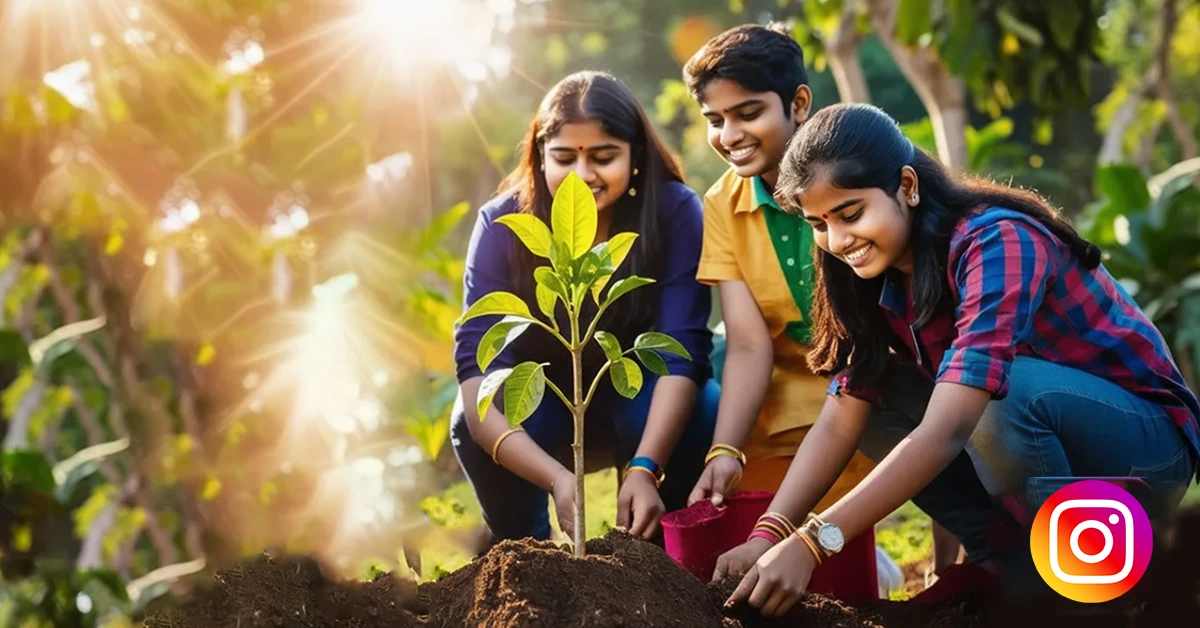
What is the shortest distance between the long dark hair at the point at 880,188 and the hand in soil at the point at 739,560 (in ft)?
1.25

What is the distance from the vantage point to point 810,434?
2.12 meters

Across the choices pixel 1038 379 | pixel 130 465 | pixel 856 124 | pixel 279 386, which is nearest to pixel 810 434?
pixel 1038 379

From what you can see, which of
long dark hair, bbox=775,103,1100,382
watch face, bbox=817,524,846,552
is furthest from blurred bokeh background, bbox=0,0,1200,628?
watch face, bbox=817,524,846,552

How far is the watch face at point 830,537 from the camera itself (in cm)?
171

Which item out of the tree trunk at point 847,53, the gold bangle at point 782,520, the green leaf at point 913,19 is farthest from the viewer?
the tree trunk at point 847,53

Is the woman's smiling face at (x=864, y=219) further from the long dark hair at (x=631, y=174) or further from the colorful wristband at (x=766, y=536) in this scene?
the long dark hair at (x=631, y=174)

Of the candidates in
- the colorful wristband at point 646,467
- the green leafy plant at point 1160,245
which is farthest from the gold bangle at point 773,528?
the green leafy plant at point 1160,245

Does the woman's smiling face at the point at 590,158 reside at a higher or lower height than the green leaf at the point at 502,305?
higher

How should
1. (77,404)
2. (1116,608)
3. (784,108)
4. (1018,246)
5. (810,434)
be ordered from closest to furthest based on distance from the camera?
(1116,608)
(1018,246)
(77,404)
(810,434)
(784,108)

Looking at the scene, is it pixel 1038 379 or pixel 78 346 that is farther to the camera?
pixel 1038 379

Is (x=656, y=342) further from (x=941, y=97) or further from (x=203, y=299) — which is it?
(x=941, y=97)

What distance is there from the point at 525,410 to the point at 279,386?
0.55 m

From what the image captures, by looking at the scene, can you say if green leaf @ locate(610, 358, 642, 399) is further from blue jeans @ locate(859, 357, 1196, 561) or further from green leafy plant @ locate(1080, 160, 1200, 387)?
green leafy plant @ locate(1080, 160, 1200, 387)

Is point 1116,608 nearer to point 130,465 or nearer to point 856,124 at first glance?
point 856,124
